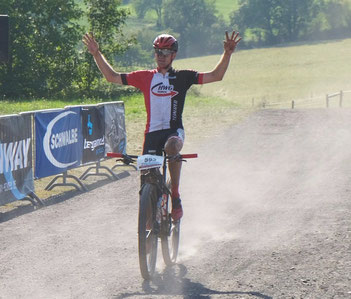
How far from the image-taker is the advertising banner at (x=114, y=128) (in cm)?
1489

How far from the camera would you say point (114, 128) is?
1523 cm

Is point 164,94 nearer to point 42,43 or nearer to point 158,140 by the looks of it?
point 158,140

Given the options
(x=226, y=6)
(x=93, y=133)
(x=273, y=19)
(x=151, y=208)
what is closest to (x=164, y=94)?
(x=151, y=208)

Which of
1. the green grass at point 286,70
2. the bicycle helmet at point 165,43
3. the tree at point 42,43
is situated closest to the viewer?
the bicycle helmet at point 165,43

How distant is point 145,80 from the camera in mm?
7203

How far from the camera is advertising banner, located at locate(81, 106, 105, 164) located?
1389 centimetres

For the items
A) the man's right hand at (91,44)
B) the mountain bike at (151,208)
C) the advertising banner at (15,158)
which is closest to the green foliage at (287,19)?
the advertising banner at (15,158)

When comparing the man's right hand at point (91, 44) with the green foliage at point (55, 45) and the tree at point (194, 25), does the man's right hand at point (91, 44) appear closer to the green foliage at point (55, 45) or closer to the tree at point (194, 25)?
the green foliage at point (55, 45)

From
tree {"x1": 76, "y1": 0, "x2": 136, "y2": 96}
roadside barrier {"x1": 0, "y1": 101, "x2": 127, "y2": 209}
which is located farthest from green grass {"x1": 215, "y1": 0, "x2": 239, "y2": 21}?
roadside barrier {"x1": 0, "y1": 101, "x2": 127, "y2": 209}

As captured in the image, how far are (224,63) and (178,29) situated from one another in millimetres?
86845

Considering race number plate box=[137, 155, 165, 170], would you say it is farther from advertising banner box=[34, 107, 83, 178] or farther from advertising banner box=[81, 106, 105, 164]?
advertising banner box=[81, 106, 105, 164]

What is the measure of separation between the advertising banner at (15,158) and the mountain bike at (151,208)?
14.8ft

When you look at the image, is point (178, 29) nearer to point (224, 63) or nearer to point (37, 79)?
point (37, 79)

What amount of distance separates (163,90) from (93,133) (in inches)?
286
